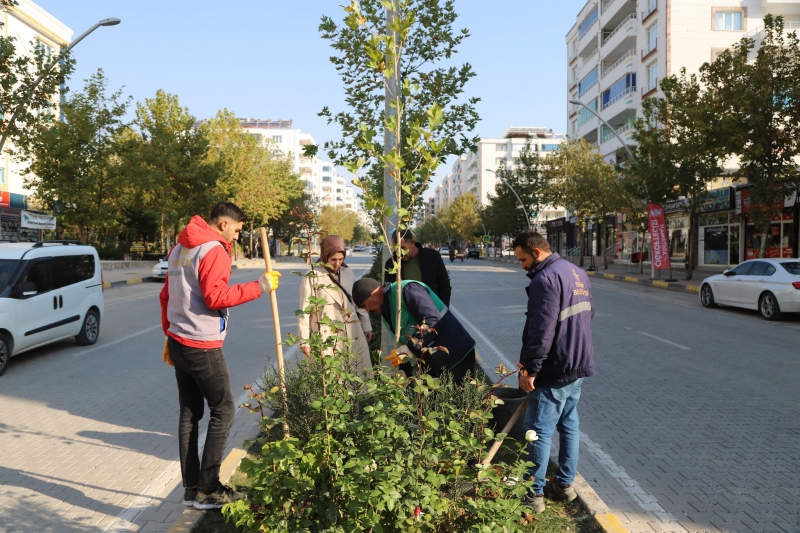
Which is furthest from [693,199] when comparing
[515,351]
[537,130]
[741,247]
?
[537,130]

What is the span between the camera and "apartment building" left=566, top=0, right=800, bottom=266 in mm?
31156

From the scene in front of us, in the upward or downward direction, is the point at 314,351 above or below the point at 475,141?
below

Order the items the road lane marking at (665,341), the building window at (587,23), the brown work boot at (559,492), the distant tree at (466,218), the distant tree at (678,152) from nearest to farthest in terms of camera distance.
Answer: the brown work boot at (559,492) → the road lane marking at (665,341) → the distant tree at (678,152) → the building window at (587,23) → the distant tree at (466,218)

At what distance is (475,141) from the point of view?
8836 mm

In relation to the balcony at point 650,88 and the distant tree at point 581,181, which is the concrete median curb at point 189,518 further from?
the balcony at point 650,88

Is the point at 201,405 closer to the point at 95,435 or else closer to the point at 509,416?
the point at 509,416

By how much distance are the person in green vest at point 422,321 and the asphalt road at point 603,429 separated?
4.59 feet

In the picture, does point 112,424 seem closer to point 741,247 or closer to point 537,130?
point 741,247

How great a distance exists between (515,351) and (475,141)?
3.45 m

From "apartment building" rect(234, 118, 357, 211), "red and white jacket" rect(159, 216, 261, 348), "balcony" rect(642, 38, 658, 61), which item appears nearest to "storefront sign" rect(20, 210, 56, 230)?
"red and white jacket" rect(159, 216, 261, 348)

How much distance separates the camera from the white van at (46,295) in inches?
355

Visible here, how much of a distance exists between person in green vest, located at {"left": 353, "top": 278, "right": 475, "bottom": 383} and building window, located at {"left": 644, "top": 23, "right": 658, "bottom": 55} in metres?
40.3

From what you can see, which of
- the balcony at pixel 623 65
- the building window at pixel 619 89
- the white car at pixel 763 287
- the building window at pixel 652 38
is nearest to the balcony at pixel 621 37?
the balcony at pixel 623 65

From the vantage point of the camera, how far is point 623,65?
44312mm
